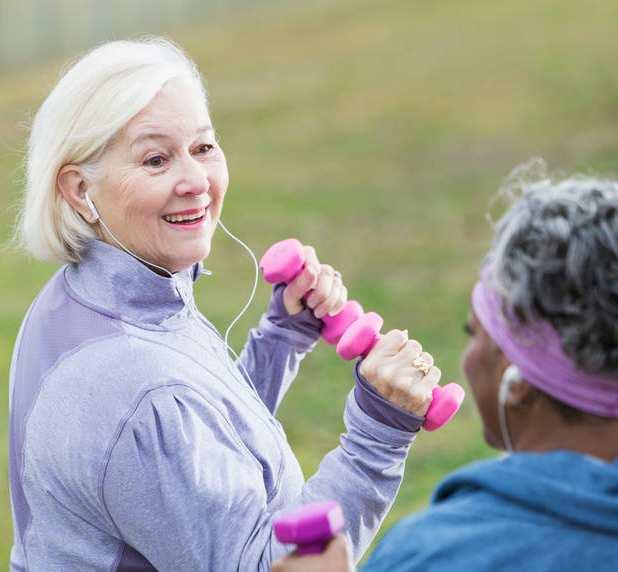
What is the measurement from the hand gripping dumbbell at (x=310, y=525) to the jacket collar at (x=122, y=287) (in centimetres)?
80

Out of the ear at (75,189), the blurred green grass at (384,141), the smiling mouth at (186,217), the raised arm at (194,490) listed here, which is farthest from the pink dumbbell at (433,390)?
the blurred green grass at (384,141)

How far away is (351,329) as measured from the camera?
319 centimetres

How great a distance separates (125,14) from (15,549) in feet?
78.6

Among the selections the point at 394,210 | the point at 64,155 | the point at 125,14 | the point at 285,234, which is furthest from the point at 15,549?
the point at 125,14

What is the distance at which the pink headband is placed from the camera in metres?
2.36

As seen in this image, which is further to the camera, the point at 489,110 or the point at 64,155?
the point at 489,110

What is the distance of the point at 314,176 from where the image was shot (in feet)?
54.9

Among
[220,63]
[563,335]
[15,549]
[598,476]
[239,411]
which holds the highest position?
[563,335]

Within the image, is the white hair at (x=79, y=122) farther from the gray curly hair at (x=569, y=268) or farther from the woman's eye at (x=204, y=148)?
the gray curly hair at (x=569, y=268)

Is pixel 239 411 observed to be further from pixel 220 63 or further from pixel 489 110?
pixel 220 63

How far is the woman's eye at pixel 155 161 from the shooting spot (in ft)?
10.6

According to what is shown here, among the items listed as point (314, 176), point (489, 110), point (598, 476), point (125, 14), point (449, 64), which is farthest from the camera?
point (125, 14)

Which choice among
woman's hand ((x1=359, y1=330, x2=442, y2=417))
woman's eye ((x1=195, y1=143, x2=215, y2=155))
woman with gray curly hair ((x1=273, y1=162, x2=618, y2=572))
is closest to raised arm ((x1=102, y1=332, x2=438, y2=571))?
woman's hand ((x1=359, y1=330, x2=442, y2=417))

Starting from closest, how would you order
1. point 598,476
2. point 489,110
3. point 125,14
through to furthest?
point 598,476, point 489,110, point 125,14
